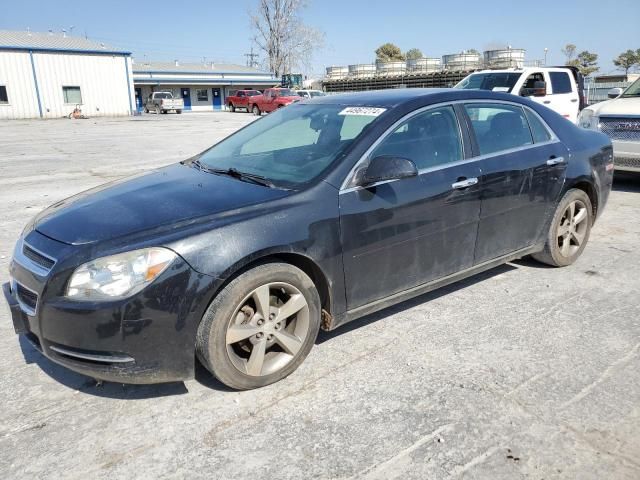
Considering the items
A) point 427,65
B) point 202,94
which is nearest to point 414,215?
point 427,65

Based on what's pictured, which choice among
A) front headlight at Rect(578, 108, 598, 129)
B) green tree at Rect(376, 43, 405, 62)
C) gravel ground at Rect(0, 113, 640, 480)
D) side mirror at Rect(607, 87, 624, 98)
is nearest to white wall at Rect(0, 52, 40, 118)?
side mirror at Rect(607, 87, 624, 98)

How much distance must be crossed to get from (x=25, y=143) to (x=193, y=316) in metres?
18.9

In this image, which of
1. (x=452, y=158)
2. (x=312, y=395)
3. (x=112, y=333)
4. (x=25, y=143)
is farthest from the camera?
(x=25, y=143)

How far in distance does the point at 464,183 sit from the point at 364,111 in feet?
2.84

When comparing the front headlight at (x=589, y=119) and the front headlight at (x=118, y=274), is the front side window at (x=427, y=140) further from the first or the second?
the front headlight at (x=589, y=119)

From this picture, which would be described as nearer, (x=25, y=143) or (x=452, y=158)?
(x=452, y=158)

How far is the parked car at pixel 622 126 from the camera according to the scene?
7.72 metres

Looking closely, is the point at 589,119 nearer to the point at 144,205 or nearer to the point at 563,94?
the point at 563,94

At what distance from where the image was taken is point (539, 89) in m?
12.1

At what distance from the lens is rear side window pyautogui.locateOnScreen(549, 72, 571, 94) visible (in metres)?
12.6

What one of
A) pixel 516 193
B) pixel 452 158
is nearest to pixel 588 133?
pixel 516 193

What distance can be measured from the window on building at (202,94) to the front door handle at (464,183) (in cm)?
5916

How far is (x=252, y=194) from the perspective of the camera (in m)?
3.06

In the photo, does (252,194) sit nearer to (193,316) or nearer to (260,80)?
(193,316)
